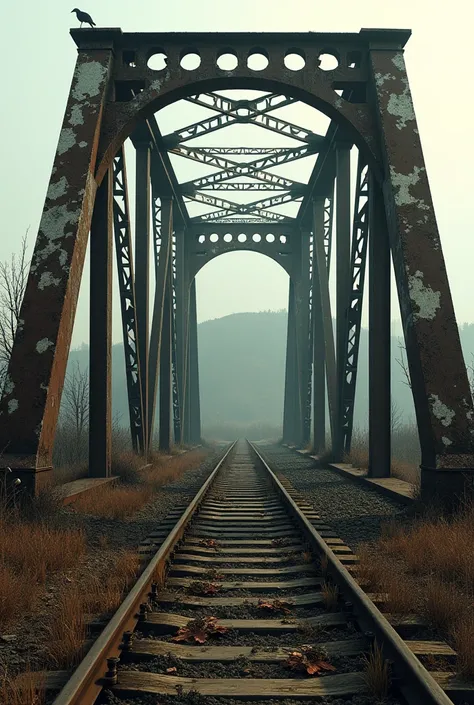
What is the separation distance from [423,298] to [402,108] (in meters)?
3.22

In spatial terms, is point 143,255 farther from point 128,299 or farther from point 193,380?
point 193,380

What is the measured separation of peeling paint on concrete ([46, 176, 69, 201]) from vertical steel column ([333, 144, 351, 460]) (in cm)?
636

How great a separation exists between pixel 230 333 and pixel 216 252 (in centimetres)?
14794

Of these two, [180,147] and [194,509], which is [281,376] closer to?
[180,147]

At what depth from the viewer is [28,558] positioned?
196 inches

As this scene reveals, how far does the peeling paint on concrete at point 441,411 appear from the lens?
7.62 m

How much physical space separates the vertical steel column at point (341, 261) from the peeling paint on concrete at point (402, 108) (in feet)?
14.5

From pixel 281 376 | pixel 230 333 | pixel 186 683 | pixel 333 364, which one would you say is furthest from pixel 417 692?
pixel 230 333

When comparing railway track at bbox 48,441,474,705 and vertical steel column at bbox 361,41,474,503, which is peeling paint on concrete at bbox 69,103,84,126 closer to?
vertical steel column at bbox 361,41,474,503

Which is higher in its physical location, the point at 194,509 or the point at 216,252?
the point at 216,252

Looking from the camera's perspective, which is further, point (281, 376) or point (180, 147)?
point (281, 376)

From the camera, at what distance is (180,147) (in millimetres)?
18703

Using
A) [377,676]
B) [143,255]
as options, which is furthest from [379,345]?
[377,676]

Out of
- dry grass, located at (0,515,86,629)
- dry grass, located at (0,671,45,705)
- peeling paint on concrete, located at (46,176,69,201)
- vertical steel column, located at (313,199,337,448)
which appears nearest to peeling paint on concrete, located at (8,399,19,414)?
dry grass, located at (0,515,86,629)
